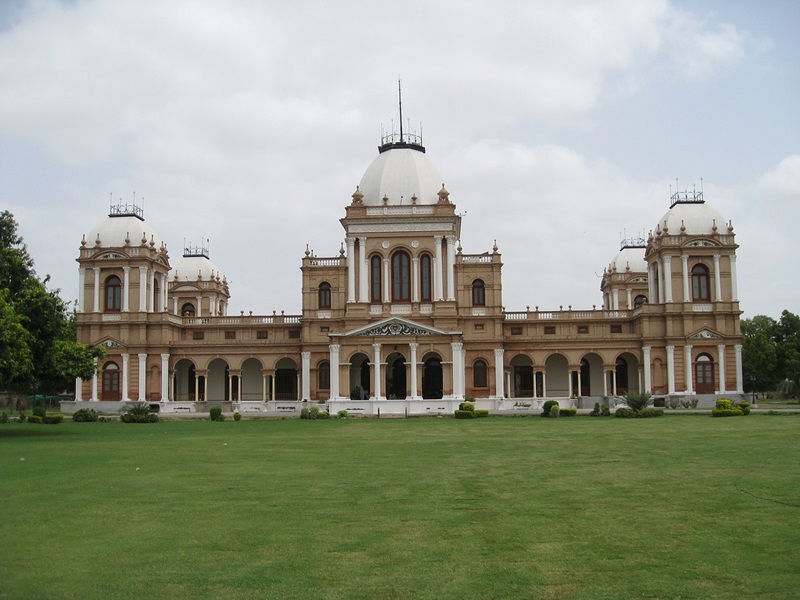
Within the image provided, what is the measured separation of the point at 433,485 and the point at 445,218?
43847 mm

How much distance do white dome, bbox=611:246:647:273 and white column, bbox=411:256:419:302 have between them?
30212 mm

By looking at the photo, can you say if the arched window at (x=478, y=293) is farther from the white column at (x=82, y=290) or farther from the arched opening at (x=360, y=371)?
the white column at (x=82, y=290)

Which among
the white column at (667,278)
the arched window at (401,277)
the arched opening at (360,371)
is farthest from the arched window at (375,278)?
the white column at (667,278)

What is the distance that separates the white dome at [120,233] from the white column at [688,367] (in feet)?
135

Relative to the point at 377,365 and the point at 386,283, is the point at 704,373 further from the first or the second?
the point at 386,283

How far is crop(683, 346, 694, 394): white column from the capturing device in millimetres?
58625

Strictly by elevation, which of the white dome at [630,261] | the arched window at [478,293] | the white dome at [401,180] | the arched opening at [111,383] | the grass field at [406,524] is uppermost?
the white dome at [401,180]

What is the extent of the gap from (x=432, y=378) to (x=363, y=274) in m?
9.27

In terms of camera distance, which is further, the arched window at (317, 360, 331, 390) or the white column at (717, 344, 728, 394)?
the arched window at (317, 360, 331, 390)

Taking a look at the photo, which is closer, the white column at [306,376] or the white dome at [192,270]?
the white column at [306,376]

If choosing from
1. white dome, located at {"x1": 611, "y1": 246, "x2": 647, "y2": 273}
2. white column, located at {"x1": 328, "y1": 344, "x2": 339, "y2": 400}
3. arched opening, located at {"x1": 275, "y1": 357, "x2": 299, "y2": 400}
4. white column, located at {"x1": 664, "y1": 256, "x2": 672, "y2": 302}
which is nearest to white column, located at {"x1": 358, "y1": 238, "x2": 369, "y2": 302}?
white column, located at {"x1": 328, "y1": 344, "x2": 339, "y2": 400}

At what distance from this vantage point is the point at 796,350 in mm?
64312

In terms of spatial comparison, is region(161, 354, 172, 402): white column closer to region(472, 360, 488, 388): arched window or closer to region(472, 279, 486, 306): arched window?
region(472, 360, 488, 388): arched window

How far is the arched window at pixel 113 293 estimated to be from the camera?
2419 inches
